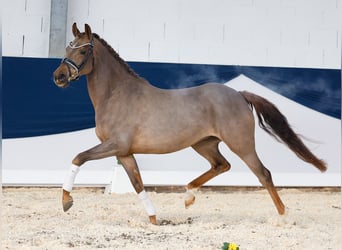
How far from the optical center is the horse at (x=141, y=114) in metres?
3.76

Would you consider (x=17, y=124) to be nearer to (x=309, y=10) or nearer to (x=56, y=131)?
(x=56, y=131)

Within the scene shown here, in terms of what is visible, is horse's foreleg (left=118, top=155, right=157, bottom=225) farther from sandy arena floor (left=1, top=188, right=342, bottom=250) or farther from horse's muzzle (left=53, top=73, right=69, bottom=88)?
→ horse's muzzle (left=53, top=73, right=69, bottom=88)

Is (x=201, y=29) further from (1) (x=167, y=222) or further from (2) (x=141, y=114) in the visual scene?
(1) (x=167, y=222)

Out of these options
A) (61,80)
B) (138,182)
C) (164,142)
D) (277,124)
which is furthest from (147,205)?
(277,124)

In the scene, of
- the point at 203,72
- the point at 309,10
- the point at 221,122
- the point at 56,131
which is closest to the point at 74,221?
the point at 221,122

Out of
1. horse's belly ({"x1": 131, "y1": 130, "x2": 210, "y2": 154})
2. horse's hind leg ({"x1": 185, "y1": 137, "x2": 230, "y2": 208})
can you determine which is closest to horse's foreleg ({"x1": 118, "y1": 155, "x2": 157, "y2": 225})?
horse's belly ({"x1": 131, "y1": 130, "x2": 210, "y2": 154})

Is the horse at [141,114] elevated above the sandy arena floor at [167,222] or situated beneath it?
elevated above

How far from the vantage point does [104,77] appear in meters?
3.93

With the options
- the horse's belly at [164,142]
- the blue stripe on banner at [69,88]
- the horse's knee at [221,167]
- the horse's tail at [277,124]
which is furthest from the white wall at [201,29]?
the horse's belly at [164,142]

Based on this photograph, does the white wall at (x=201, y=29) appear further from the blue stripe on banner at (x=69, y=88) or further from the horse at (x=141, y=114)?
the horse at (x=141, y=114)

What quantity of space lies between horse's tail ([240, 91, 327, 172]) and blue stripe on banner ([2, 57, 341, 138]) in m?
1.95

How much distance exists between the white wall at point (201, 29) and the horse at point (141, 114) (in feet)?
8.14

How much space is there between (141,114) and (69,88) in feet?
7.61

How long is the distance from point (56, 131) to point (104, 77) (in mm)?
2145
